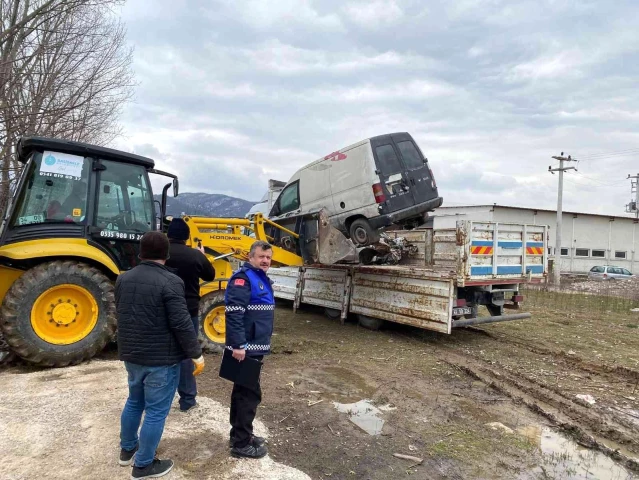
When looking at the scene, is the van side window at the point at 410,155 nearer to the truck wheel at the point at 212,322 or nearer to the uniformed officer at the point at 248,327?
the truck wheel at the point at 212,322

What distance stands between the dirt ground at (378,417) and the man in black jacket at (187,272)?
0.21 m

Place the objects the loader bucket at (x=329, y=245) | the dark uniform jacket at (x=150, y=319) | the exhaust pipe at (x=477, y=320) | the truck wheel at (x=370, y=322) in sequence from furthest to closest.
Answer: the truck wheel at (x=370, y=322) → the loader bucket at (x=329, y=245) → the exhaust pipe at (x=477, y=320) → the dark uniform jacket at (x=150, y=319)

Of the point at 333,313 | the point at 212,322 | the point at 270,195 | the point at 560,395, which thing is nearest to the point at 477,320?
the point at 560,395

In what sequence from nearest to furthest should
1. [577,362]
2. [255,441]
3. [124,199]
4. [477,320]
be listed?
1. [255,441]
2. [124,199]
3. [577,362]
4. [477,320]

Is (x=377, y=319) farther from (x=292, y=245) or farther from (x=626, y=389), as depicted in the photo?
(x=626, y=389)

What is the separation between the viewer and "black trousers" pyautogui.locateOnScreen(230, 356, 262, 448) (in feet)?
11.4

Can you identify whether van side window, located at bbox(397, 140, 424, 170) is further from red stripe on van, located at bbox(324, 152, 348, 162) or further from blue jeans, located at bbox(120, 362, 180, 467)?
blue jeans, located at bbox(120, 362, 180, 467)

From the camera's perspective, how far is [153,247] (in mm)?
3094

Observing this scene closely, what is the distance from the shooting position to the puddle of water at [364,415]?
4.27 meters

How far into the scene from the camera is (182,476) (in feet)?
10.5

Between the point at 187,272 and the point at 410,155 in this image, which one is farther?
the point at 410,155

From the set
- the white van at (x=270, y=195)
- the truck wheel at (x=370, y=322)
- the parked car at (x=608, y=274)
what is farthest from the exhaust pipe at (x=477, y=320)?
the parked car at (x=608, y=274)

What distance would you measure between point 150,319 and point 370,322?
6259mm

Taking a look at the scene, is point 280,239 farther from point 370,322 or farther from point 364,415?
point 364,415
